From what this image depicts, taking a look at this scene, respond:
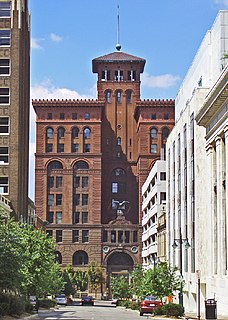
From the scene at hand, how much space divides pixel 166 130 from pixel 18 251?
4247 inches

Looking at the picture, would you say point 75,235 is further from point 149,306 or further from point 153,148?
point 149,306

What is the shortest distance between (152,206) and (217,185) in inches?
2546

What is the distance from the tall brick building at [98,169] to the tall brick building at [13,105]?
1627 inches

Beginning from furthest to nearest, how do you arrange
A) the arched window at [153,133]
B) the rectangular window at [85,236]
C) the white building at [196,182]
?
the arched window at [153,133], the rectangular window at [85,236], the white building at [196,182]

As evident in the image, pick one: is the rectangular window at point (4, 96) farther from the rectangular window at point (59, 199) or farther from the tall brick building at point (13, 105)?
the rectangular window at point (59, 199)

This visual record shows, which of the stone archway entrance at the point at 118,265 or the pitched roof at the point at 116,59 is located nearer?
the stone archway entrance at the point at 118,265

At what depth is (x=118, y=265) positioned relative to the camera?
14962 centimetres

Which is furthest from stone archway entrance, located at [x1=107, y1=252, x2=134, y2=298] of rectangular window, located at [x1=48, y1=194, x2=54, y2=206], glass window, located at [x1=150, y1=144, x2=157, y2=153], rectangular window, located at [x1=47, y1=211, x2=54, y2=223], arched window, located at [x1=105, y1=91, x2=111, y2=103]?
arched window, located at [x1=105, y1=91, x2=111, y2=103]

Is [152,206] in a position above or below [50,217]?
below

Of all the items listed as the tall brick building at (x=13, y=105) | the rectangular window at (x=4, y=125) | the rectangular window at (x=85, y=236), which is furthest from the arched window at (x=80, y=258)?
the rectangular window at (x=4, y=125)

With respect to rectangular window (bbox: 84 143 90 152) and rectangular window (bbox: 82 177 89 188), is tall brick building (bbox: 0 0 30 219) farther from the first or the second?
rectangular window (bbox: 84 143 90 152)

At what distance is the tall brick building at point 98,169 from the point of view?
148m

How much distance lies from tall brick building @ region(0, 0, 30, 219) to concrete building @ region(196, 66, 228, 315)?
42.7 m

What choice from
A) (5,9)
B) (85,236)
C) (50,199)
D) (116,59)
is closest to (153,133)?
(116,59)
